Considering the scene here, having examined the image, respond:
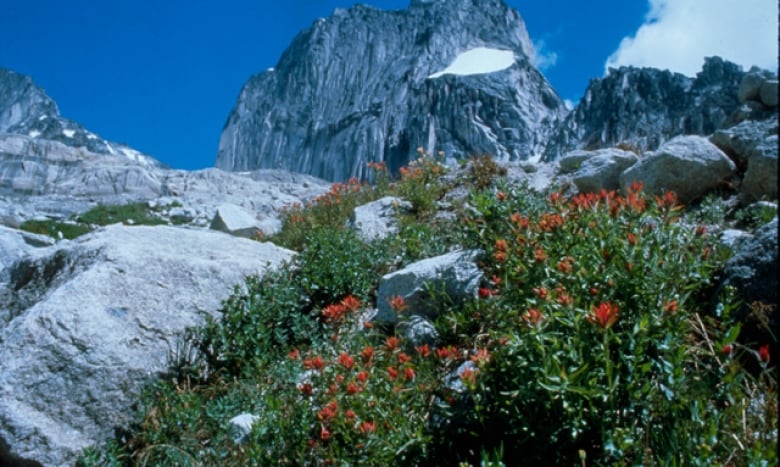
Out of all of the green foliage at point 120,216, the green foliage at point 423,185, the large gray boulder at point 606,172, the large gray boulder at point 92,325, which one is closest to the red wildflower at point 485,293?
the large gray boulder at point 92,325

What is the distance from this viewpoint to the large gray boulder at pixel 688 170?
625 cm

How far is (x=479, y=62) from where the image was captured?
103000 mm

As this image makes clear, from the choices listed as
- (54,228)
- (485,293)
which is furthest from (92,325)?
(54,228)

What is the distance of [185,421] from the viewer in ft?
13.5

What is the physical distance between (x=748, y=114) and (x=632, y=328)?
232 inches

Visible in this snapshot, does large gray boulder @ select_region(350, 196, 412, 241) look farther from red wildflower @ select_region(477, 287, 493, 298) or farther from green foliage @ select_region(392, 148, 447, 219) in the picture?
red wildflower @ select_region(477, 287, 493, 298)

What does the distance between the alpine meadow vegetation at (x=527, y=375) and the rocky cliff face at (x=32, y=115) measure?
145 m

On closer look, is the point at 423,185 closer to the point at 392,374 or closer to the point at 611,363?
the point at 392,374

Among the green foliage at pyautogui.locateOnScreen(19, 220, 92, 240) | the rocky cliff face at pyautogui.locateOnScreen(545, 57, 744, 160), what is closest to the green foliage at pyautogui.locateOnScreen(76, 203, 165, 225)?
the green foliage at pyautogui.locateOnScreen(19, 220, 92, 240)

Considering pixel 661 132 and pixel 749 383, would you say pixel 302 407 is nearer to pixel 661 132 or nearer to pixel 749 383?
pixel 749 383

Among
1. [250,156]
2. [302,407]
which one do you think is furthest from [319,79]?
[302,407]

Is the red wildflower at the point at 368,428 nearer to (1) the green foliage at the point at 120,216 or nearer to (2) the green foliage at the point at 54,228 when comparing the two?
(2) the green foliage at the point at 54,228

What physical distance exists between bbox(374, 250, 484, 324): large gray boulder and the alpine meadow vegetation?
0.10 meters

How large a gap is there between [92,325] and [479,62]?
104 metres
